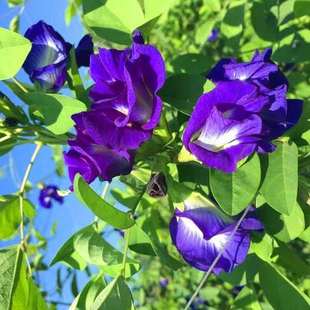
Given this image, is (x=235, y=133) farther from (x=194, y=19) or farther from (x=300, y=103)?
(x=194, y=19)

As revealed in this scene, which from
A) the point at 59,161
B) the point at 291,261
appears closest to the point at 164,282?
the point at 59,161

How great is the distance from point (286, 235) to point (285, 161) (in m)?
0.21

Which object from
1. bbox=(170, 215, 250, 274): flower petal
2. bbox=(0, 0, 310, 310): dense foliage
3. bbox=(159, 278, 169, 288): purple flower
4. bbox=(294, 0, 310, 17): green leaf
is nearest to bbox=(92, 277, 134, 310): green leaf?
bbox=(0, 0, 310, 310): dense foliage

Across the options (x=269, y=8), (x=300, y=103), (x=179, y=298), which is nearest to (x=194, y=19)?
(x=179, y=298)

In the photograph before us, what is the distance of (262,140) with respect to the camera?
0.79m

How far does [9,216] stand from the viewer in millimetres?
1100

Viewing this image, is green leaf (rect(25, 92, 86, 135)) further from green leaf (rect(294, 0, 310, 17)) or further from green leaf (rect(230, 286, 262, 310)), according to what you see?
green leaf (rect(230, 286, 262, 310))

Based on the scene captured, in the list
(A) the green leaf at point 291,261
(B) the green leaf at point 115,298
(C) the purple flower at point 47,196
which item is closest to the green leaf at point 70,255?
(B) the green leaf at point 115,298

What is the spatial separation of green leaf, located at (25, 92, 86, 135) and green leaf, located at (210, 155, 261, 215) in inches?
9.1

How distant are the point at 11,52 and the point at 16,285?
0.38 m

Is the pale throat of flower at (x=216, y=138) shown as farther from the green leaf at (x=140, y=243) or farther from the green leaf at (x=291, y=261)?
the green leaf at (x=291, y=261)

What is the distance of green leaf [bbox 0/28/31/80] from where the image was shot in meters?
0.87

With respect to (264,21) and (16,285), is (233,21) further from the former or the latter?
(16,285)

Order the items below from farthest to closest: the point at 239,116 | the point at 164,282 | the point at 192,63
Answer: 1. the point at 164,282
2. the point at 192,63
3. the point at 239,116
